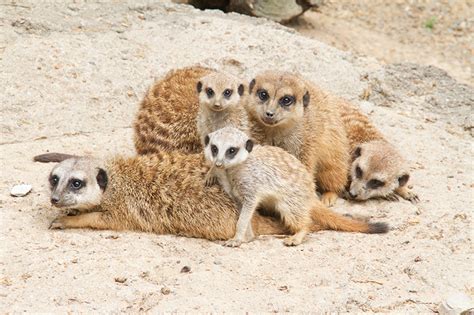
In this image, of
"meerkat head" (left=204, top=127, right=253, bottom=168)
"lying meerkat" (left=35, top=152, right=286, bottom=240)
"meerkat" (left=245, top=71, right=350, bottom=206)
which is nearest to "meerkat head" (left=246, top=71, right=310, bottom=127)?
"meerkat" (left=245, top=71, right=350, bottom=206)

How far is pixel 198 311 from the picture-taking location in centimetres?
277

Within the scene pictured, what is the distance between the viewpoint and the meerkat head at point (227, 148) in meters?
3.33

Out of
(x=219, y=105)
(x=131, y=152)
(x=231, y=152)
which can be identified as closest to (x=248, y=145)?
(x=231, y=152)

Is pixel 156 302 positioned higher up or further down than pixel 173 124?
further down

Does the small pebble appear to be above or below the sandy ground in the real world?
below

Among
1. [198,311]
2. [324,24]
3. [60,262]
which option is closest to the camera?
[198,311]

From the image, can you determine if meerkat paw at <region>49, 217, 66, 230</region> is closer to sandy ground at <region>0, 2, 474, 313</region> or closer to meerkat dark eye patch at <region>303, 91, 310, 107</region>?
sandy ground at <region>0, 2, 474, 313</region>

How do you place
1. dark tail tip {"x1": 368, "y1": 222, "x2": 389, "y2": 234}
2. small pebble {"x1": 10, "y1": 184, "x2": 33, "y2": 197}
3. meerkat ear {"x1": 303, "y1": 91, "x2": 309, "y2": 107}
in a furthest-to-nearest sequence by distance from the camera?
meerkat ear {"x1": 303, "y1": 91, "x2": 309, "y2": 107} < small pebble {"x1": 10, "y1": 184, "x2": 33, "y2": 197} < dark tail tip {"x1": 368, "y1": 222, "x2": 389, "y2": 234}

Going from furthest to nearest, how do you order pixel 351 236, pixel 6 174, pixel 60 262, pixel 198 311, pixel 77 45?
pixel 77 45, pixel 6 174, pixel 351 236, pixel 60 262, pixel 198 311

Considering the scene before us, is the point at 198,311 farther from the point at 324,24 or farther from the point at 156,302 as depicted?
the point at 324,24

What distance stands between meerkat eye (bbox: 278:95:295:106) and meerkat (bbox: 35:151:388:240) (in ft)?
1.69

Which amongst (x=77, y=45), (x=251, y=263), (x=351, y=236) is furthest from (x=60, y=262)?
(x=77, y=45)

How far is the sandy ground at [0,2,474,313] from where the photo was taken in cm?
293

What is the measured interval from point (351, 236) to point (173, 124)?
3.63 ft
